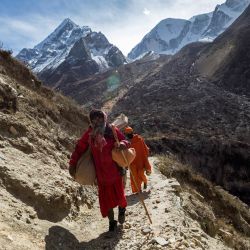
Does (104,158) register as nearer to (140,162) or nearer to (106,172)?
(106,172)

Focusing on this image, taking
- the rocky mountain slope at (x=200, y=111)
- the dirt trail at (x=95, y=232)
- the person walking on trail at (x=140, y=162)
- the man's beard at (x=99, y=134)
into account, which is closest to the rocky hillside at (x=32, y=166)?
the dirt trail at (x=95, y=232)

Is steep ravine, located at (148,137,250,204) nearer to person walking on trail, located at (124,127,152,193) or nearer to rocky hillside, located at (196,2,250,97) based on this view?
person walking on trail, located at (124,127,152,193)

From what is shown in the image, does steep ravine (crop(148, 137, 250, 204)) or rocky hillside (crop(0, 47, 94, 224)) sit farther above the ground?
rocky hillside (crop(0, 47, 94, 224))

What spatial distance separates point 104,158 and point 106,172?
178mm

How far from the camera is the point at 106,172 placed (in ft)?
19.9

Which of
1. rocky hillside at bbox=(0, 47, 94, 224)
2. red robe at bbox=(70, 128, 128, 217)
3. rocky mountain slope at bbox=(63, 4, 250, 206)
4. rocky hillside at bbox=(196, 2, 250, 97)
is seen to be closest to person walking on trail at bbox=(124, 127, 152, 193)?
rocky hillside at bbox=(0, 47, 94, 224)

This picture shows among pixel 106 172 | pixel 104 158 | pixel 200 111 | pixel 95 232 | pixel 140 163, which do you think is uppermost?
pixel 200 111

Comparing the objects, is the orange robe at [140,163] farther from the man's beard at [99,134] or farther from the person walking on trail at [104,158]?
the man's beard at [99,134]

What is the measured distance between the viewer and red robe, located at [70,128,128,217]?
19.9 feet

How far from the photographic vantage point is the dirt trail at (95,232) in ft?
17.2

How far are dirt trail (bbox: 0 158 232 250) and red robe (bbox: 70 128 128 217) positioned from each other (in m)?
0.45

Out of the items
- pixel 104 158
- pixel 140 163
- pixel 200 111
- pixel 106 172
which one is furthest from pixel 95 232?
pixel 200 111

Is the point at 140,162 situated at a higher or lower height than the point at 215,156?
higher

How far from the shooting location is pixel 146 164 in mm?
10070
